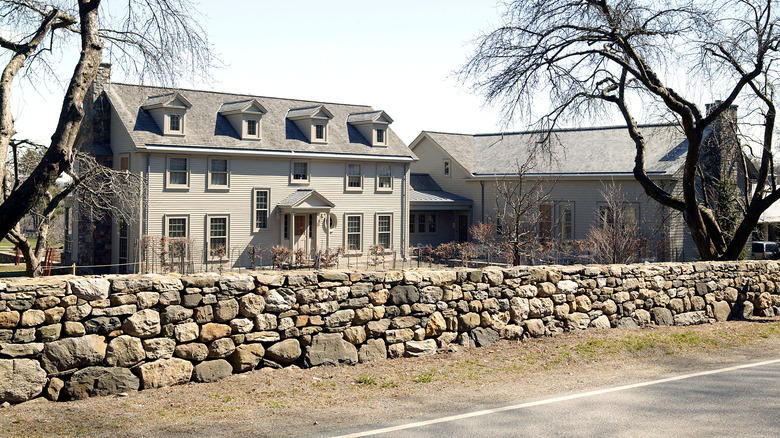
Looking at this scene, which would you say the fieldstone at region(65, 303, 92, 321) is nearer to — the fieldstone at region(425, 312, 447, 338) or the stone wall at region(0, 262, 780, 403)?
the stone wall at region(0, 262, 780, 403)

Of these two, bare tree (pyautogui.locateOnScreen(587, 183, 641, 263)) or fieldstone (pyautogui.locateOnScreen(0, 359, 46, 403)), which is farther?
bare tree (pyautogui.locateOnScreen(587, 183, 641, 263))

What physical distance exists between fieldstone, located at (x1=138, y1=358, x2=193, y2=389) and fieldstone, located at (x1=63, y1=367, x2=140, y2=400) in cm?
11

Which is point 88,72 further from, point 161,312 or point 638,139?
point 638,139

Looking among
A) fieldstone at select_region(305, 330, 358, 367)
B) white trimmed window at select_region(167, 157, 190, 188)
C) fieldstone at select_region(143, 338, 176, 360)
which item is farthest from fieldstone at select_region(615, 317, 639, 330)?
white trimmed window at select_region(167, 157, 190, 188)

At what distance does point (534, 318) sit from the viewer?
11.7 m

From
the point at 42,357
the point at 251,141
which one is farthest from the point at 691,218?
the point at 251,141

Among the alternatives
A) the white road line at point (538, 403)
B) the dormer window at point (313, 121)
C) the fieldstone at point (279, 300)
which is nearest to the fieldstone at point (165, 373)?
the fieldstone at point (279, 300)

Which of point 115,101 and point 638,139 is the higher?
point 115,101

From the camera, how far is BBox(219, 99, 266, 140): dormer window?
32.1 metres

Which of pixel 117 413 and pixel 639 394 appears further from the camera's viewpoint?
pixel 639 394

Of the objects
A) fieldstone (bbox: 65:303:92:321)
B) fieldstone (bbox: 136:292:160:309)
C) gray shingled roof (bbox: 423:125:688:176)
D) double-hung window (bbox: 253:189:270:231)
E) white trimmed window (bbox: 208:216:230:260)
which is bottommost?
fieldstone (bbox: 65:303:92:321)

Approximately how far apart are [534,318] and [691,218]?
24.2ft

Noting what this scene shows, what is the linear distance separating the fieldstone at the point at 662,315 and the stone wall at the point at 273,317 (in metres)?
0.02

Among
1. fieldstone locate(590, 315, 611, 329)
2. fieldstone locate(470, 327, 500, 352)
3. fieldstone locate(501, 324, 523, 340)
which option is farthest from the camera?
fieldstone locate(590, 315, 611, 329)
